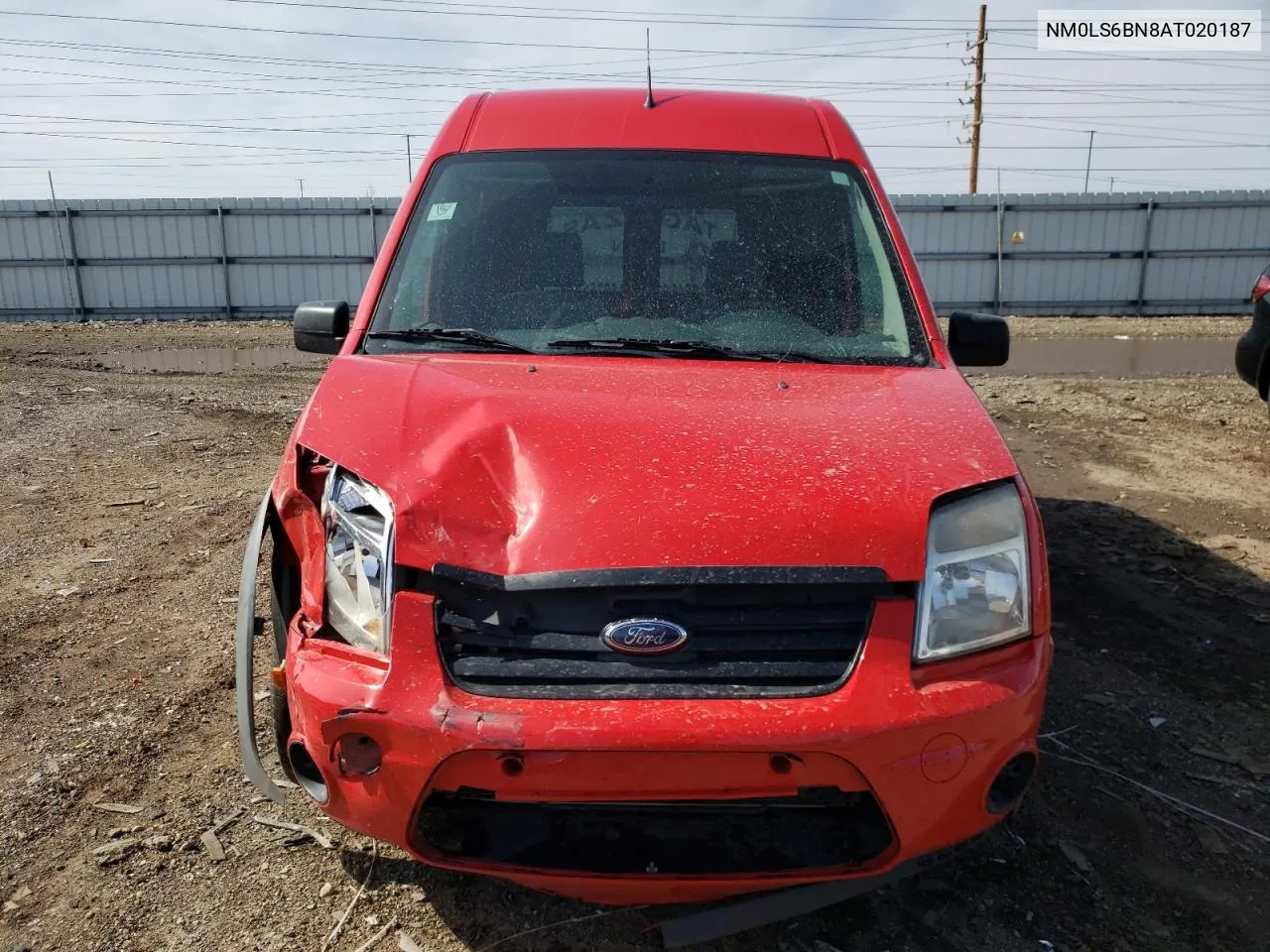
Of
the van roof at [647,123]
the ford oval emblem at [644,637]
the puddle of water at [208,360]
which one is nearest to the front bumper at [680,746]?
the ford oval emblem at [644,637]

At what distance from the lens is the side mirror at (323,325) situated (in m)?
3.24

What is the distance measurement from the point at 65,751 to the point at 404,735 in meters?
1.88

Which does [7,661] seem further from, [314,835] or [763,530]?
[763,530]

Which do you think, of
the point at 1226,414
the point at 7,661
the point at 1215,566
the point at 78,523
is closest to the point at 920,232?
the point at 1226,414

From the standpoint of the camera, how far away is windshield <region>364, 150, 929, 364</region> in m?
2.88

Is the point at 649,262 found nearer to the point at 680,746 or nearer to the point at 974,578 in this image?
the point at 974,578

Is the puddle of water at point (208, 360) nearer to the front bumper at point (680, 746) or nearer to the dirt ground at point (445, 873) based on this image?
the dirt ground at point (445, 873)

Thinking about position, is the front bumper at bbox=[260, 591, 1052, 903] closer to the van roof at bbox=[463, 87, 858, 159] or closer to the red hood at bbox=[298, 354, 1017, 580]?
the red hood at bbox=[298, 354, 1017, 580]

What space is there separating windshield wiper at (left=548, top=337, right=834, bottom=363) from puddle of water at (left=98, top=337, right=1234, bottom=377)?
9694 millimetres

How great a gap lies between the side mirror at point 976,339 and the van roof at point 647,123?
2.46 feet

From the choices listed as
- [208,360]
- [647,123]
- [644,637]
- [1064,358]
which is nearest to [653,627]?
[644,637]

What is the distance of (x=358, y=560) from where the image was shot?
2092 millimetres

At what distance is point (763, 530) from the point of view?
1951mm

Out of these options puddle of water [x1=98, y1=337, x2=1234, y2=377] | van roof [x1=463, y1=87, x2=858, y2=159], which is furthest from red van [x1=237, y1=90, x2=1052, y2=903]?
puddle of water [x1=98, y1=337, x2=1234, y2=377]
